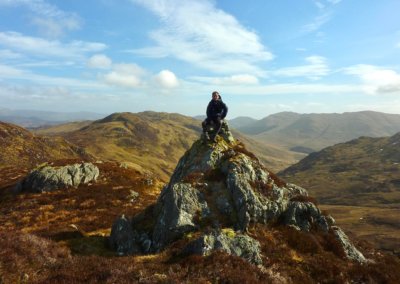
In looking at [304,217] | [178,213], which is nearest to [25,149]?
[178,213]


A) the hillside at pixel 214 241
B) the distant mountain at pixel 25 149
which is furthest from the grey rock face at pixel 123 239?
the distant mountain at pixel 25 149

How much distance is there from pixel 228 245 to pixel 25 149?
534 ft

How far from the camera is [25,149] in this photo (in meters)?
159

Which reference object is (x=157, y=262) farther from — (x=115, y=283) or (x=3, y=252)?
(x=3, y=252)

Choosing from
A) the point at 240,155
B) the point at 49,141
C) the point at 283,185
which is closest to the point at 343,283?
the point at 283,185

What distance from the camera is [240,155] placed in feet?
96.1

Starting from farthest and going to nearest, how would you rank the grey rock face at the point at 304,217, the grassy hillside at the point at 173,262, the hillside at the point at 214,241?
the grey rock face at the point at 304,217
the hillside at the point at 214,241
the grassy hillside at the point at 173,262

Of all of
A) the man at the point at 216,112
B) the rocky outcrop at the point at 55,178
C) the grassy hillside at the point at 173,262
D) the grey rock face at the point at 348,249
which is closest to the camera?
the grassy hillside at the point at 173,262

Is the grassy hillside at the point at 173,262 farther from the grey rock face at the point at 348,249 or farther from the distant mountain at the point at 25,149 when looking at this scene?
the distant mountain at the point at 25,149

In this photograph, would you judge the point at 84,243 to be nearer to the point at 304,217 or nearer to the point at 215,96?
the point at 215,96

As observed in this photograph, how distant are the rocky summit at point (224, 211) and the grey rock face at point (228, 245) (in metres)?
0.09

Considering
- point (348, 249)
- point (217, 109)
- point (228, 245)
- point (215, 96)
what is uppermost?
point (215, 96)

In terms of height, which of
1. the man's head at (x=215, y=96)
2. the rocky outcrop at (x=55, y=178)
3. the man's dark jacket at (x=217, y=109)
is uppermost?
the man's head at (x=215, y=96)

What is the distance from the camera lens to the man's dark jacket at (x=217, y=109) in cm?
3152
